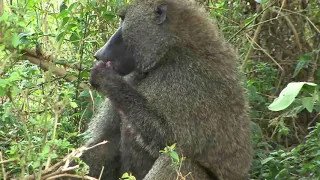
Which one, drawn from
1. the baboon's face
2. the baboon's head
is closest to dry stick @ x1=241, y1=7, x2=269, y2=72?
the baboon's head

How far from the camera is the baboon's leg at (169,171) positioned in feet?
12.1

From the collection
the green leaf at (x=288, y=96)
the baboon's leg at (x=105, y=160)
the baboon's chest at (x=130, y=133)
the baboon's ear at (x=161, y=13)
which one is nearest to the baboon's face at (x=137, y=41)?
the baboon's ear at (x=161, y=13)

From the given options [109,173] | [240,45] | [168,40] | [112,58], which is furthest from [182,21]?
[240,45]

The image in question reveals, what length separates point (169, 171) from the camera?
368cm

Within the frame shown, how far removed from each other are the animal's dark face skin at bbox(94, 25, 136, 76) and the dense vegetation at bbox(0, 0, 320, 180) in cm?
30

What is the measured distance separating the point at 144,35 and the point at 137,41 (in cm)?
6

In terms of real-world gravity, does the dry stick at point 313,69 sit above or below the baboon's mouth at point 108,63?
below

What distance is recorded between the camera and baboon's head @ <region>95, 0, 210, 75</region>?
3924mm

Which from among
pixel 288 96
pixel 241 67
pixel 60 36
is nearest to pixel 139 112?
pixel 60 36

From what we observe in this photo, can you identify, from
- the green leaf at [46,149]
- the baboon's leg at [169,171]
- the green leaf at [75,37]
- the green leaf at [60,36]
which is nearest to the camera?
the green leaf at [46,149]

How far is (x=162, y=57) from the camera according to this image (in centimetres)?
388

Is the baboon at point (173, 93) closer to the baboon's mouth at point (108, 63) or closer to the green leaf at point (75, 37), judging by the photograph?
the baboon's mouth at point (108, 63)

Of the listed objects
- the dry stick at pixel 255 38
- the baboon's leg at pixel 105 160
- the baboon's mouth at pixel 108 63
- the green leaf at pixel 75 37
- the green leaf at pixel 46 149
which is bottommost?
the baboon's leg at pixel 105 160

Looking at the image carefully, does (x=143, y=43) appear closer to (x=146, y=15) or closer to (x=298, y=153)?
(x=146, y=15)
